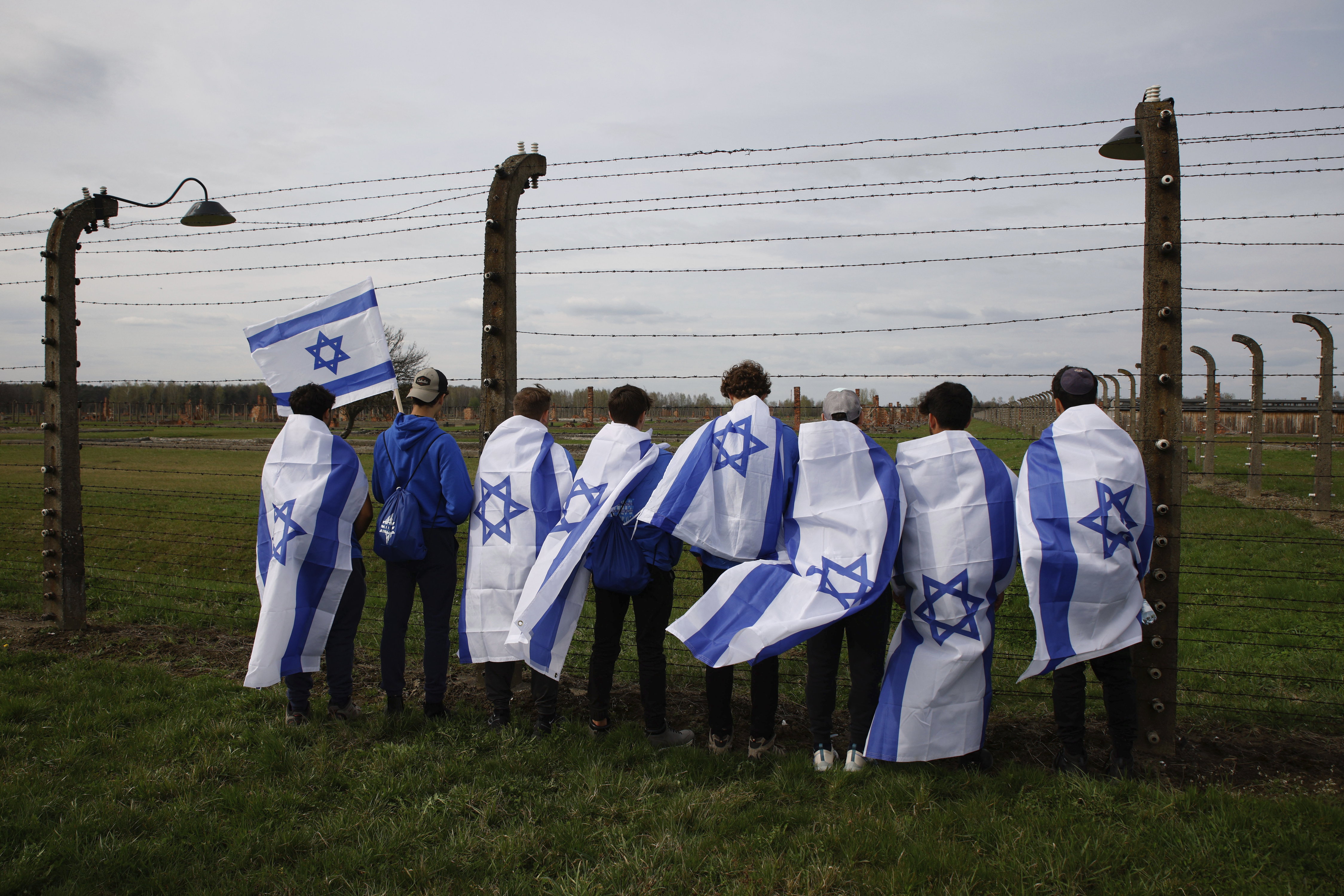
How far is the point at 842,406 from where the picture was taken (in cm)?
414

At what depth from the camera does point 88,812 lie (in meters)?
3.46

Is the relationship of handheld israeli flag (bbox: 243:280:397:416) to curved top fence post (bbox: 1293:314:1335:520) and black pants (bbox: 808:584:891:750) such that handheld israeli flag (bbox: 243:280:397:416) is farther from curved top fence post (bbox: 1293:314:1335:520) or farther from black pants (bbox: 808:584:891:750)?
curved top fence post (bbox: 1293:314:1335:520)

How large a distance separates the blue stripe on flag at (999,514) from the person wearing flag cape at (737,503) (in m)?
0.92

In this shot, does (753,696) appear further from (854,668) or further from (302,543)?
(302,543)

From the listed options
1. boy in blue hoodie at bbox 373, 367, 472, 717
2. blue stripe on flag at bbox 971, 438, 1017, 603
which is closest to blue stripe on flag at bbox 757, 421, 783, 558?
blue stripe on flag at bbox 971, 438, 1017, 603

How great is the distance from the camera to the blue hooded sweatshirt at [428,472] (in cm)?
453

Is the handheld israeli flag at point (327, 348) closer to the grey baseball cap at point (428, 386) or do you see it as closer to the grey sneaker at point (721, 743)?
the grey baseball cap at point (428, 386)

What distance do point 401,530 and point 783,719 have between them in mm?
2441

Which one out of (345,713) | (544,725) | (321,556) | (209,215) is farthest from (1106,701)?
(209,215)

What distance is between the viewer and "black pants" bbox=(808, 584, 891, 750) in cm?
400

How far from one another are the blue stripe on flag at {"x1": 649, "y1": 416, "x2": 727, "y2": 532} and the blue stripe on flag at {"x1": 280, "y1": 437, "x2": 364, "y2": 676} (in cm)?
192

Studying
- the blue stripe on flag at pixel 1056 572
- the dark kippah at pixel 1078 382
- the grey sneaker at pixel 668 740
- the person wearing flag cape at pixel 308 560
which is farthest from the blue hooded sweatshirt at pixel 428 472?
the dark kippah at pixel 1078 382

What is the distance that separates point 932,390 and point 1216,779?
7.57 ft

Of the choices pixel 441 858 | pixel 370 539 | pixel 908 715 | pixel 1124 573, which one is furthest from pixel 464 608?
pixel 370 539
